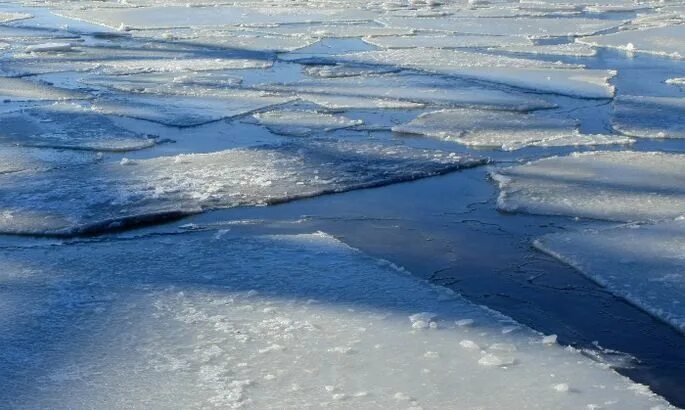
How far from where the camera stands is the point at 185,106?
6.45 meters

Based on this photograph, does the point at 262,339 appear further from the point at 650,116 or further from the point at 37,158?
the point at 650,116

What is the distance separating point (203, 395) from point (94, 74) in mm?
6084

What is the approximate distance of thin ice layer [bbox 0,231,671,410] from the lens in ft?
8.00

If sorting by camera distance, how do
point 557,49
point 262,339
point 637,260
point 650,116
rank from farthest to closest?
point 557,49 < point 650,116 < point 637,260 < point 262,339

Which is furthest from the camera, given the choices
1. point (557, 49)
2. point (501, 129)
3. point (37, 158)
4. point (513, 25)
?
point (513, 25)

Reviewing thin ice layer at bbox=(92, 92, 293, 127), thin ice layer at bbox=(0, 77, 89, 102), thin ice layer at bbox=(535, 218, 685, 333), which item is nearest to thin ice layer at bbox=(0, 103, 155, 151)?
thin ice layer at bbox=(92, 92, 293, 127)

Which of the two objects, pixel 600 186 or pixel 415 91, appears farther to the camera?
pixel 415 91

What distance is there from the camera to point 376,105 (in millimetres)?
6434

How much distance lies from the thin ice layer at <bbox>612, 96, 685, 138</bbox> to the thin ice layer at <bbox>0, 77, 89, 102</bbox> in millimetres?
3868

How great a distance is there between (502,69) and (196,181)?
13.1 feet

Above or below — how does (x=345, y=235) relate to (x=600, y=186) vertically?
below

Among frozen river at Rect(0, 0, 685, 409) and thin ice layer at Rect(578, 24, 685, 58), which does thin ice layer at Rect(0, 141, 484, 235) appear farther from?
thin ice layer at Rect(578, 24, 685, 58)

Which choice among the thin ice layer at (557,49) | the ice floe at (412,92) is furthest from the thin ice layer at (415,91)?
the thin ice layer at (557,49)

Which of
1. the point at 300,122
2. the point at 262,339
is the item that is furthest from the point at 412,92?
the point at 262,339
